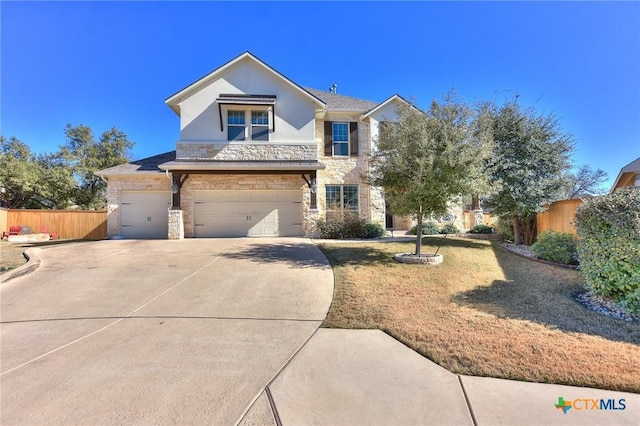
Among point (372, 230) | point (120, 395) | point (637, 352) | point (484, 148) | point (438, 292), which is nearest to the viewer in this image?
point (120, 395)

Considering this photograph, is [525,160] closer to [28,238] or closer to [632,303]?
[632,303]

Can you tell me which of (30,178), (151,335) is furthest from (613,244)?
(30,178)

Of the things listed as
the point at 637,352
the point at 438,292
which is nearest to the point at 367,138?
the point at 438,292

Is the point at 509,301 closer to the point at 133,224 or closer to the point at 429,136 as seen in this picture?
the point at 429,136

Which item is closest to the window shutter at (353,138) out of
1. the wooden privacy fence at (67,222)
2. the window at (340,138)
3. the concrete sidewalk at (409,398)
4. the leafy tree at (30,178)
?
the window at (340,138)

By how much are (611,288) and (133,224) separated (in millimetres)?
18005

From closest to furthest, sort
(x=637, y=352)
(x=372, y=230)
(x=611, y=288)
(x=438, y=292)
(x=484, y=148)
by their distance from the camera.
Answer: (x=637, y=352), (x=611, y=288), (x=438, y=292), (x=484, y=148), (x=372, y=230)

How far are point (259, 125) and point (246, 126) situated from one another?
25.7 inches

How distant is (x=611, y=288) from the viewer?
5.55 metres

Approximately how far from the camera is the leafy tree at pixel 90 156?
28.8 meters

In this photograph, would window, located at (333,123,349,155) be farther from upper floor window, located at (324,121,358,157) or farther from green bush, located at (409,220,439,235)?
green bush, located at (409,220,439,235)

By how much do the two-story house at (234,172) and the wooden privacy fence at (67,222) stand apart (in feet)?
7.19

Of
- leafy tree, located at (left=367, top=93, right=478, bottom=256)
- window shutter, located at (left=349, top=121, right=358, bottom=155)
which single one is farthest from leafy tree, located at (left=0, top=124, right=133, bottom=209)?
leafy tree, located at (left=367, top=93, right=478, bottom=256)

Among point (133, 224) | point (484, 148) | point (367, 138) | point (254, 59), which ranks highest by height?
point (254, 59)
